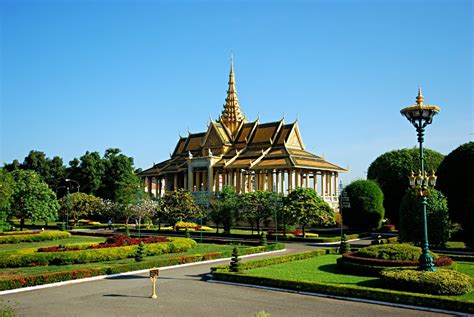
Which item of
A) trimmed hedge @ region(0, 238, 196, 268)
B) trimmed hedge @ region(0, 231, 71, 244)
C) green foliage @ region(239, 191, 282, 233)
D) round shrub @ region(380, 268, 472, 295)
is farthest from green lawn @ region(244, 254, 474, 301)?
trimmed hedge @ region(0, 231, 71, 244)

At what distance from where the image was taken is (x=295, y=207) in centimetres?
4022

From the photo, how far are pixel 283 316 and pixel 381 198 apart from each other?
37.7 m

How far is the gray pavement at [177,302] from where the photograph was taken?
14.5 metres

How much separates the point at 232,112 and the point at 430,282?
62.5 m

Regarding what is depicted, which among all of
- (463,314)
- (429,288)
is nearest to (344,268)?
(429,288)

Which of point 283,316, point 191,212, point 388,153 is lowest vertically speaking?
point 283,316

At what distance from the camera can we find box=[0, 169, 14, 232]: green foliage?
44.0m

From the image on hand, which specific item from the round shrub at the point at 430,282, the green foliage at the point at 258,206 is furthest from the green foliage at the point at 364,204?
the round shrub at the point at 430,282

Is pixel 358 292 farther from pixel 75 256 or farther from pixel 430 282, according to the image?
pixel 75 256

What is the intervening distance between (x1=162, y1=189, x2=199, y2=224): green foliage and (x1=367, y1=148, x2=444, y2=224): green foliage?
21.7 m

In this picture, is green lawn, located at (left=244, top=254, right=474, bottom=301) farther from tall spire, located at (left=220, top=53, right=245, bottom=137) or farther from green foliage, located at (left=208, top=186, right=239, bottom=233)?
tall spire, located at (left=220, top=53, right=245, bottom=137)

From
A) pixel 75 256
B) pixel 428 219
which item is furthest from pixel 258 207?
pixel 75 256

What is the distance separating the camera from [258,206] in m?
43.4

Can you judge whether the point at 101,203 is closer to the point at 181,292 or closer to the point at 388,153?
the point at 388,153
